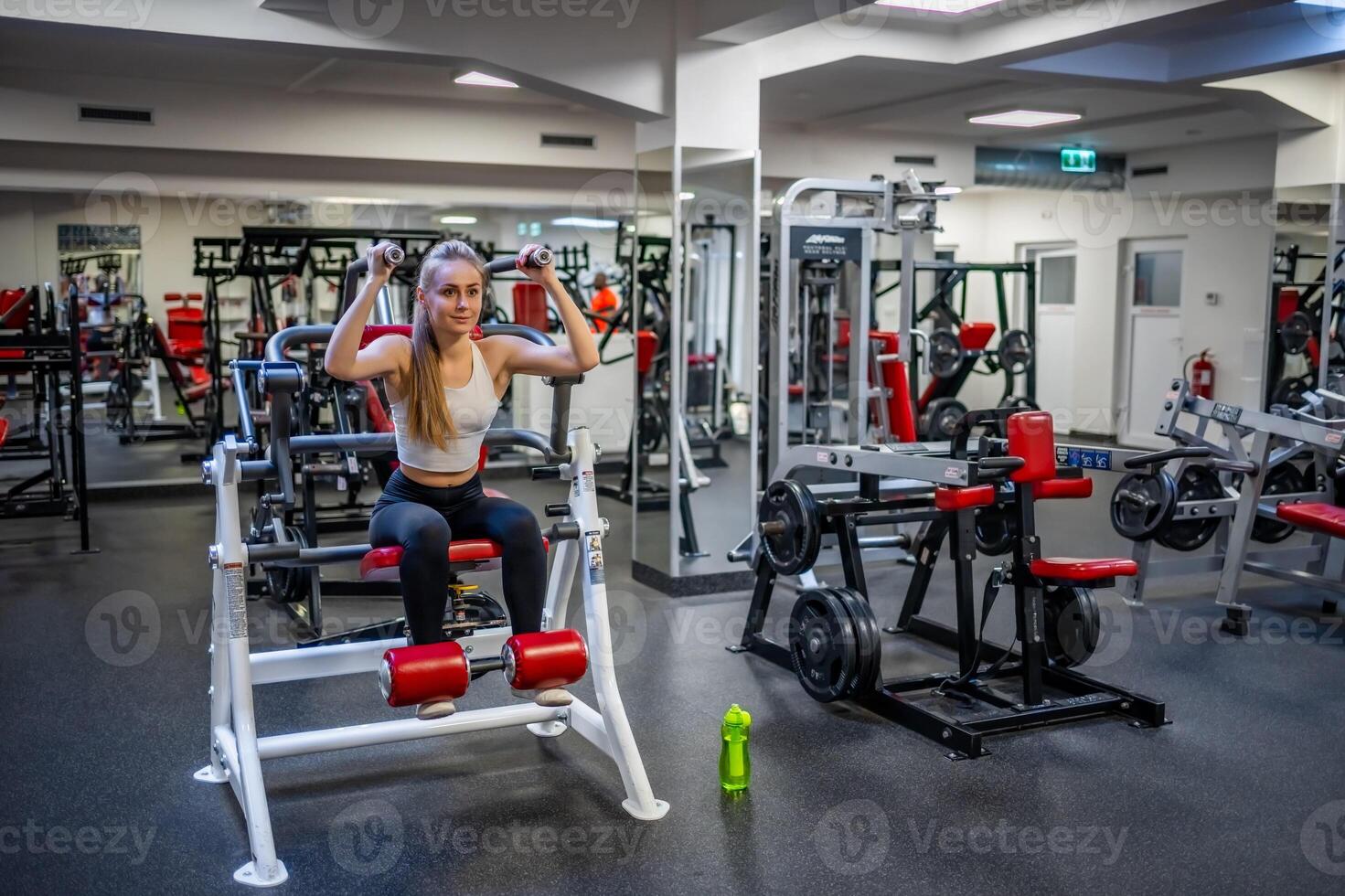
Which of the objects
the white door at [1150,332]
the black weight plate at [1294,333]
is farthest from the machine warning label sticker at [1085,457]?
the white door at [1150,332]

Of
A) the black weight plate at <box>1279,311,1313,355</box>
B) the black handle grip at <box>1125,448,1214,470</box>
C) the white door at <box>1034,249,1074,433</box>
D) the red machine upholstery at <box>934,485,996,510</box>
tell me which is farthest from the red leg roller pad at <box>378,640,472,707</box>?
the white door at <box>1034,249,1074,433</box>

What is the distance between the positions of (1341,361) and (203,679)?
6.62 metres

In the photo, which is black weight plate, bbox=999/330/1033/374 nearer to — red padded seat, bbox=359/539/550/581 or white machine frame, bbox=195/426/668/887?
white machine frame, bbox=195/426/668/887

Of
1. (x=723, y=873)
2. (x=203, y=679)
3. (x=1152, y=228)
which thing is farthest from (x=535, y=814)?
(x=1152, y=228)

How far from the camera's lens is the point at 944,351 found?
8289mm

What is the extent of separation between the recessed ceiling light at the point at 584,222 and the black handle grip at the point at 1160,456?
16.5 ft

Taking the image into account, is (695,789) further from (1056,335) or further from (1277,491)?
(1056,335)

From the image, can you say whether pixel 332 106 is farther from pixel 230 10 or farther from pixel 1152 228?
pixel 1152 228

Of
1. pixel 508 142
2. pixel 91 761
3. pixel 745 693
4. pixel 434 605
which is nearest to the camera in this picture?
pixel 434 605

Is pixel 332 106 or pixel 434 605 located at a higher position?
pixel 332 106

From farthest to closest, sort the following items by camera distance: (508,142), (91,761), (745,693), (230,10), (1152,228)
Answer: (1152,228) → (508,142) → (230,10) → (745,693) → (91,761)

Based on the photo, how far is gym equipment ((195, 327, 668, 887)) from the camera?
2.54 metres

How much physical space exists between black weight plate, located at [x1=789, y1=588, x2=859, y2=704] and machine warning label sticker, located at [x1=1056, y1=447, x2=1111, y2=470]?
90 cm

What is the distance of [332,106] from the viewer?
6.89 m
